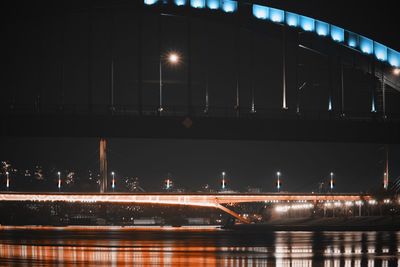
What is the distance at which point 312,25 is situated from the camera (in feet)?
341

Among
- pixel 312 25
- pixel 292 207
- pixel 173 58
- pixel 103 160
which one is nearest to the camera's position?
pixel 173 58

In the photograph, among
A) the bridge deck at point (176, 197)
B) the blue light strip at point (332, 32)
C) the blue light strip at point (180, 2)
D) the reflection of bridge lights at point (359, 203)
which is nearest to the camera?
the blue light strip at point (180, 2)

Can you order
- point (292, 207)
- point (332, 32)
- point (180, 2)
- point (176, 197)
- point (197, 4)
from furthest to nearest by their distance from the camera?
point (292, 207)
point (176, 197)
point (332, 32)
point (180, 2)
point (197, 4)

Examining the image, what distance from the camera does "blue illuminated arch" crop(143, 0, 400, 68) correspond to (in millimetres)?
101938

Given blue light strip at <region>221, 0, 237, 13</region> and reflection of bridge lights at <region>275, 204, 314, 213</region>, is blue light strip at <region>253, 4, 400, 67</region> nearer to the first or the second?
blue light strip at <region>221, 0, 237, 13</region>

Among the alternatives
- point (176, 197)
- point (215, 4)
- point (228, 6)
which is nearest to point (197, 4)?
point (215, 4)

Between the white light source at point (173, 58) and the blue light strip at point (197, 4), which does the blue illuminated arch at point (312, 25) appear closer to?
the blue light strip at point (197, 4)

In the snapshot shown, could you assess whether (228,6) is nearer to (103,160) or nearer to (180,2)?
(180,2)

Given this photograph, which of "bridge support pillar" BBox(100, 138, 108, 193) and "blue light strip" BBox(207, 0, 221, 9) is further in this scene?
"bridge support pillar" BBox(100, 138, 108, 193)

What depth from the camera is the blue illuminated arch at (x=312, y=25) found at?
102 metres

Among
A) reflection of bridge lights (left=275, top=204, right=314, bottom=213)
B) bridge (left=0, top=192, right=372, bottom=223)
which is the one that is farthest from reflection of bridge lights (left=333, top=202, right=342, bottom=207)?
reflection of bridge lights (left=275, top=204, right=314, bottom=213)

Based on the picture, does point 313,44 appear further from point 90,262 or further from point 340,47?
point 90,262

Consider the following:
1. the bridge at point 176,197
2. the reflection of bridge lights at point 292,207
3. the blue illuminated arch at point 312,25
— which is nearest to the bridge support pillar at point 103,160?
the bridge at point 176,197

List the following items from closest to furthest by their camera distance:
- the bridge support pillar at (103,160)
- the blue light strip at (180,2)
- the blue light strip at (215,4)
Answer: the blue light strip at (180,2)
the blue light strip at (215,4)
the bridge support pillar at (103,160)
